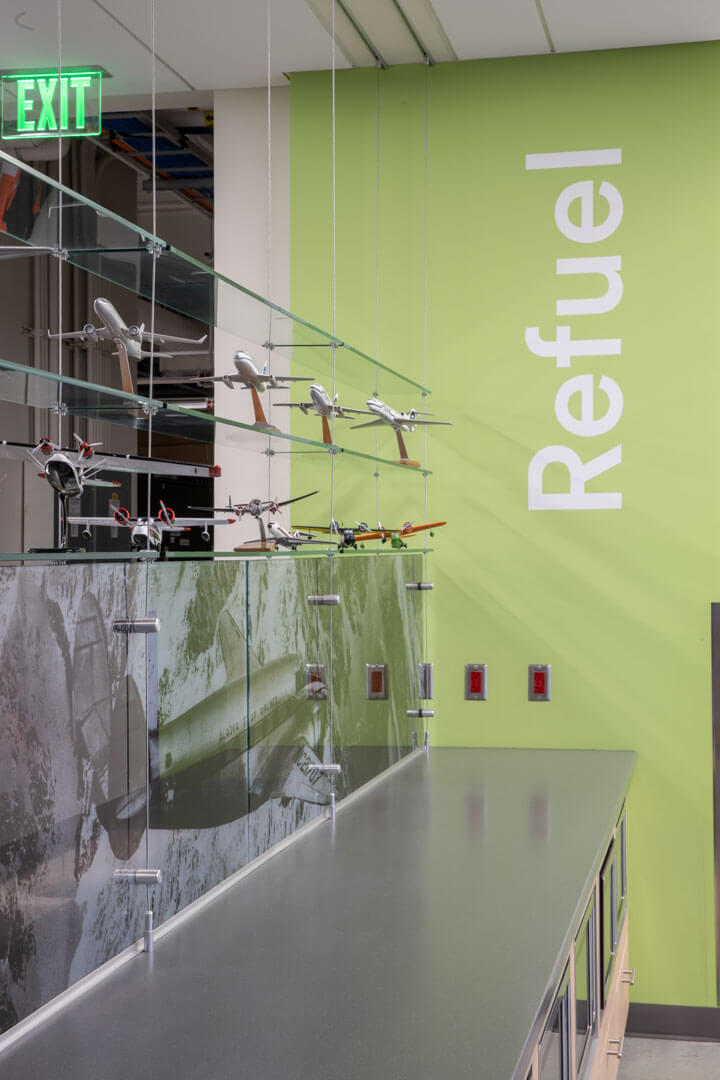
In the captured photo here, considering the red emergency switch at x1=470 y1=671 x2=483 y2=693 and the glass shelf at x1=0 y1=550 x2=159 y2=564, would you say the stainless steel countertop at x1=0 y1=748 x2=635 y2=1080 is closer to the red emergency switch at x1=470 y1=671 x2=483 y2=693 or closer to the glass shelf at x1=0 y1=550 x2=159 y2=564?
the glass shelf at x1=0 y1=550 x2=159 y2=564

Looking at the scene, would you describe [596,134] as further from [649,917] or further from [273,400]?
[649,917]

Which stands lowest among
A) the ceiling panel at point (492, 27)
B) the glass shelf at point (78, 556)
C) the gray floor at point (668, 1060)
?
the gray floor at point (668, 1060)

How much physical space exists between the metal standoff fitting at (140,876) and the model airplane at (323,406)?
4.14 feet

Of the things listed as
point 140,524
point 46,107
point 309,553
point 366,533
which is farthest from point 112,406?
point 366,533

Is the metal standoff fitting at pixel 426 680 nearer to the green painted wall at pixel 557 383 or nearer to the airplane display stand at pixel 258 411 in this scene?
the green painted wall at pixel 557 383

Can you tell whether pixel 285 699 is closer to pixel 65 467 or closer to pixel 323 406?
pixel 323 406

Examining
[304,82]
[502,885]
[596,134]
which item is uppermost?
[304,82]

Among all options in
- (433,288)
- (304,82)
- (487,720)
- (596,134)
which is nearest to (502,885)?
(487,720)

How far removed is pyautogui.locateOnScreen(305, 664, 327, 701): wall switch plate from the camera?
244 cm

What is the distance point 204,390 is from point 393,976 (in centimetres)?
112

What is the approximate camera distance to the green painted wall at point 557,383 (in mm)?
3523

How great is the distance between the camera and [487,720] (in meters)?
3.66

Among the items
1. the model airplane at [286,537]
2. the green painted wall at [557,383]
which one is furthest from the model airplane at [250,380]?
the green painted wall at [557,383]

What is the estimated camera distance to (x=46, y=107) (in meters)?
2.70
